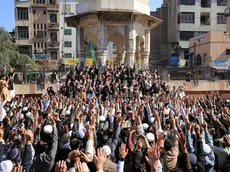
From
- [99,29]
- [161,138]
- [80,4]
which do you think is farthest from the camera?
[80,4]

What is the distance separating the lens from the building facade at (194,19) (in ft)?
137

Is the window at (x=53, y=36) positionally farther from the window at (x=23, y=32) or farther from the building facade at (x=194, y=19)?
the building facade at (x=194, y=19)

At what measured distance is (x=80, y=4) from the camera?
64.3 feet

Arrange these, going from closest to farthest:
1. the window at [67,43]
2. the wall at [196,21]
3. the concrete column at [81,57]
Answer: the concrete column at [81,57], the wall at [196,21], the window at [67,43]

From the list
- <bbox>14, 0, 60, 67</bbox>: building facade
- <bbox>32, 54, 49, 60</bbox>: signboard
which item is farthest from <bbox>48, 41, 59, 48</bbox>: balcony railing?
<bbox>32, 54, 49, 60</bbox>: signboard

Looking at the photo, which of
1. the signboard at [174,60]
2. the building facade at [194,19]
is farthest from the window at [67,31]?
the signboard at [174,60]

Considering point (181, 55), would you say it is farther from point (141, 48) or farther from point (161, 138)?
point (161, 138)

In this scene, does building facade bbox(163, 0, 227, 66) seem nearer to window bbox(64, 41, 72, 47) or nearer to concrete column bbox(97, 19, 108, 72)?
window bbox(64, 41, 72, 47)

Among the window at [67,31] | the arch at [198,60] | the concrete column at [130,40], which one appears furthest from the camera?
the window at [67,31]

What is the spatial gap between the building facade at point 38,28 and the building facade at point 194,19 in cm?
1876

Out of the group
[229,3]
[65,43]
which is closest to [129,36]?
[229,3]

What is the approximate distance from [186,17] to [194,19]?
1305 millimetres

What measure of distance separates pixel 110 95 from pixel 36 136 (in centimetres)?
799

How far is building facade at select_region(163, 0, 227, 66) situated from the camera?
137 ft
